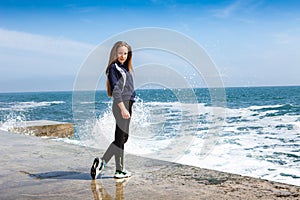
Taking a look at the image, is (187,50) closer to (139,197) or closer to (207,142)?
A: (139,197)

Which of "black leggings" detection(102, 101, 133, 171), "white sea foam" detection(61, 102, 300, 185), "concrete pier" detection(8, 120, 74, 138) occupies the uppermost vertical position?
"black leggings" detection(102, 101, 133, 171)

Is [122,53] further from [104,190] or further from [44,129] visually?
[44,129]

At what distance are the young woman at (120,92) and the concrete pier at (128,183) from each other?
0.18 metres

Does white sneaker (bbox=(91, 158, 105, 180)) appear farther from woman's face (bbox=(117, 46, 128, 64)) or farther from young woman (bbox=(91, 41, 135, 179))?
woman's face (bbox=(117, 46, 128, 64))

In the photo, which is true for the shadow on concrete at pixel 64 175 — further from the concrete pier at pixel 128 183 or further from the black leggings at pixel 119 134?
the black leggings at pixel 119 134

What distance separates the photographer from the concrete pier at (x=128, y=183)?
9.13 feet

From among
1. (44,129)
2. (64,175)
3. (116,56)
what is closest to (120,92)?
(116,56)

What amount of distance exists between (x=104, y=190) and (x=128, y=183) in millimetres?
268

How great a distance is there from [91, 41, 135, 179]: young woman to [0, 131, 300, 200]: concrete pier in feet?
0.58

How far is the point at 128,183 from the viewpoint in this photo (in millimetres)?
3156

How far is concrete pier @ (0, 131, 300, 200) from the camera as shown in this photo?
2.78 metres

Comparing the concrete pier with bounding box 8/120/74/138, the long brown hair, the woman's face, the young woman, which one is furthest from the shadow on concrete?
the concrete pier with bounding box 8/120/74/138

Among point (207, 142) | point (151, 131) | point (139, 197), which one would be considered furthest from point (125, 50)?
point (151, 131)

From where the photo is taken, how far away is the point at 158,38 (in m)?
4.09
